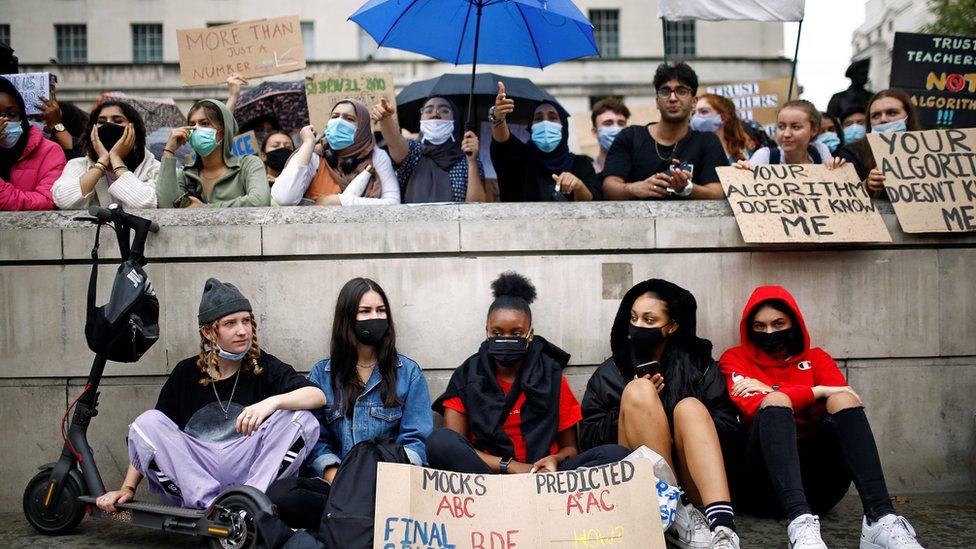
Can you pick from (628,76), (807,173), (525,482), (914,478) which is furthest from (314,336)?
(628,76)

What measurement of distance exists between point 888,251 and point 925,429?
1.09 metres

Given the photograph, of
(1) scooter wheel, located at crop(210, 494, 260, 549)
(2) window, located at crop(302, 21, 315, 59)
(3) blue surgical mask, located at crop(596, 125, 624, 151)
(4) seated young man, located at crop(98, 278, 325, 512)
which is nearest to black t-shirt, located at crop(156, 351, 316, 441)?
(4) seated young man, located at crop(98, 278, 325, 512)

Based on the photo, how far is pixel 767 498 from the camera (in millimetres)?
5156

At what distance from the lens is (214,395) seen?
16.5ft

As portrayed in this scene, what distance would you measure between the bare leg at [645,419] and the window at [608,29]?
28.0 metres

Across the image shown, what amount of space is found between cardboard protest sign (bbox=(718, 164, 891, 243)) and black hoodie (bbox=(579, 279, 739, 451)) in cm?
77

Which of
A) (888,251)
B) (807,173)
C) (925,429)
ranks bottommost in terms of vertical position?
(925,429)

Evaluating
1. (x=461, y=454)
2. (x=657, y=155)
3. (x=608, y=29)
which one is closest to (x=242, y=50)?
(x=657, y=155)

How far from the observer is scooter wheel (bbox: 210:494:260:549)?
438 cm

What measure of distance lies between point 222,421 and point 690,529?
2.37 meters

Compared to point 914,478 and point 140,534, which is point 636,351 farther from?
point 140,534

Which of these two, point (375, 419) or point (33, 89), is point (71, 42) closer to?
point (33, 89)

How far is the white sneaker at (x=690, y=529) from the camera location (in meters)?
4.53

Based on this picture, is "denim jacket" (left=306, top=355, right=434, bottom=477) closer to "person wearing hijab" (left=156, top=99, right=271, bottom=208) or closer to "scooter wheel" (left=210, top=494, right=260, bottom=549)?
"scooter wheel" (left=210, top=494, right=260, bottom=549)
